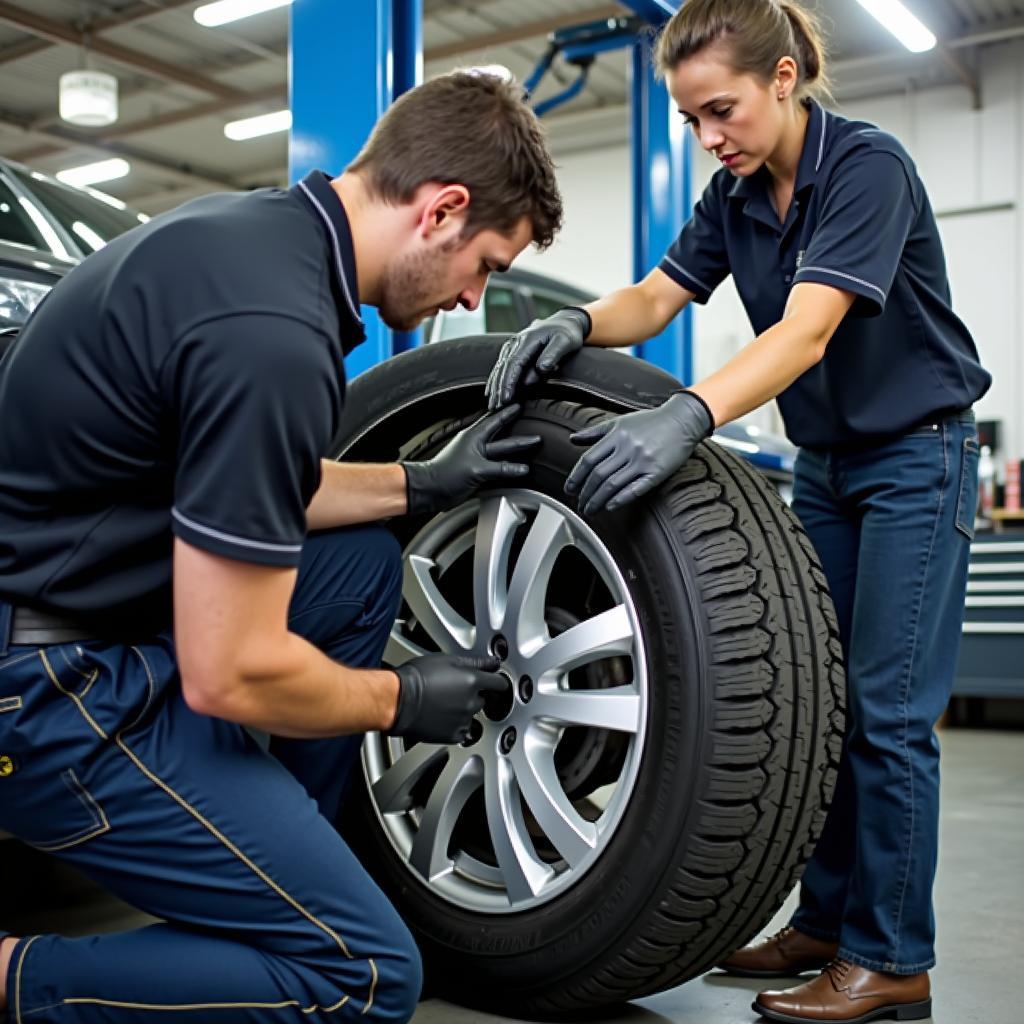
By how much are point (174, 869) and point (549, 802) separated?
20.0 inches

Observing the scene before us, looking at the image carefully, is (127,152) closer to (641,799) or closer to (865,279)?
(865,279)

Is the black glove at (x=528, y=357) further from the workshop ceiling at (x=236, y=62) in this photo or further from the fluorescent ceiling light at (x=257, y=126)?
the fluorescent ceiling light at (x=257, y=126)

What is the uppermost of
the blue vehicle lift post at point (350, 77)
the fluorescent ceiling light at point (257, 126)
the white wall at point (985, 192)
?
the fluorescent ceiling light at point (257, 126)

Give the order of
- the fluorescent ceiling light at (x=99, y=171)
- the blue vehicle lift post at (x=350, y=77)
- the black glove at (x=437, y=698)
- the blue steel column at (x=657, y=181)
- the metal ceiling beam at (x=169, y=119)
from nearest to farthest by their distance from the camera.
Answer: the black glove at (x=437, y=698), the blue vehicle lift post at (x=350, y=77), the blue steel column at (x=657, y=181), the metal ceiling beam at (x=169, y=119), the fluorescent ceiling light at (x=99, y=171)

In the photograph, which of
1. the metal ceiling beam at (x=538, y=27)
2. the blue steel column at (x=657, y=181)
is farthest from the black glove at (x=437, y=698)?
the metal ceiling beam at (x=538, y=27)

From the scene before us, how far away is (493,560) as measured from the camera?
166cm

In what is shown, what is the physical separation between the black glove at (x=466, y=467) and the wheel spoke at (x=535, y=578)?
0.08m

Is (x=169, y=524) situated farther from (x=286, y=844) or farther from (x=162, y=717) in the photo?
(x=286, y=844)

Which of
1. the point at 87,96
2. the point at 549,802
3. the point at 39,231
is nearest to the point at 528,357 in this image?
the point at 549,802

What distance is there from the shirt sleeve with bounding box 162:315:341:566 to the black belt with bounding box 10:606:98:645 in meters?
0.26

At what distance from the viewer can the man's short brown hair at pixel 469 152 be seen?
1256 millimetres

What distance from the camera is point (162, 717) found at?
1286mm

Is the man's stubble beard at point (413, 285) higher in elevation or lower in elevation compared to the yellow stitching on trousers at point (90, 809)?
higher

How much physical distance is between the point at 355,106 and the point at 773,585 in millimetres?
1483
